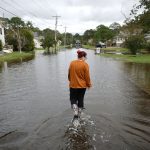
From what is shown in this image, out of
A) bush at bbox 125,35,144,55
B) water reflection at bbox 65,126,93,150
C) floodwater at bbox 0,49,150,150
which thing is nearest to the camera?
water reflection at bbox 65,126,93,150

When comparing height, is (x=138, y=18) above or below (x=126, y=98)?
above

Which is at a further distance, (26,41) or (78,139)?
(26,41)

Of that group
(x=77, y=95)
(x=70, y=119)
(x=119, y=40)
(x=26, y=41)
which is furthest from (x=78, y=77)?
(x=119, y=40)

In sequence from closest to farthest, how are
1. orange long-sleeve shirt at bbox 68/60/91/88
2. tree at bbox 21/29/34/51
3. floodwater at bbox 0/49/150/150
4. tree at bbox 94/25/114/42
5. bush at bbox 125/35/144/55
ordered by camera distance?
floodwater at bbox 0/49/150/150 < orange long-sleeve shirt at bbox 68/60/91/88 < bush at bbox 125/35/144/55 < tree at bbox 21/29/34/51 < tree at bbox 94/25/114/42

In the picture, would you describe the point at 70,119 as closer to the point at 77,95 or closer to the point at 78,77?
the point at 77,95

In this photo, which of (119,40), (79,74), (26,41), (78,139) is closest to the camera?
(78,139)

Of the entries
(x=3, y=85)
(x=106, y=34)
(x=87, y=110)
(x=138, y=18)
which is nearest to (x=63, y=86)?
(x=3, y=85)

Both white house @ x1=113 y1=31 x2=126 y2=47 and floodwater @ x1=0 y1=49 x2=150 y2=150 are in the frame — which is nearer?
floodwater @ x1=0 y1=49 x2=150 y2=150

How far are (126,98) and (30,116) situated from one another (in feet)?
14.9

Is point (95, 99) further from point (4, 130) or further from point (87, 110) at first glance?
point (4, 130)

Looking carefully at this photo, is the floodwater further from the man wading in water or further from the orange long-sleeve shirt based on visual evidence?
the orange long-sleeve shirt

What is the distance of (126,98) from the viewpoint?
12.3 metres

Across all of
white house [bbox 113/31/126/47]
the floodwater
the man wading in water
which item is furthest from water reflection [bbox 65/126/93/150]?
white house [bbox 113/31/126/47]

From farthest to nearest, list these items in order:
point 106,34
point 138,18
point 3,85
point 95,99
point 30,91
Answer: point 106,34 < point 138,18 < point 3,85 < point 30,91 < point 95,99
